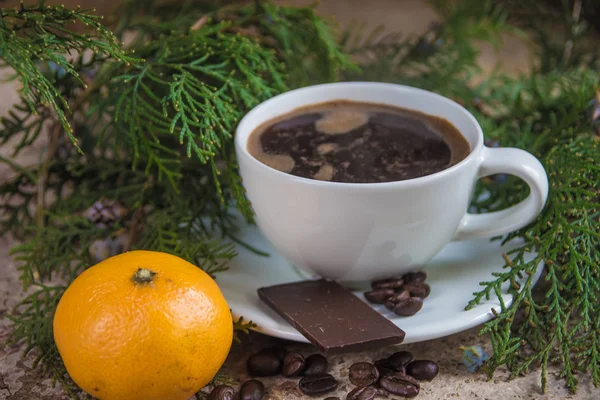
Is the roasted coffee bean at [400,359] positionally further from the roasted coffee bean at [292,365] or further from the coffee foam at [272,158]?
the coffee foam at [272,158]

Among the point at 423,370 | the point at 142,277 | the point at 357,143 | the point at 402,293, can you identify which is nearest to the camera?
the point at 142,277

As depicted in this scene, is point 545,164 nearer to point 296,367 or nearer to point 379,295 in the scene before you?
point 379,295

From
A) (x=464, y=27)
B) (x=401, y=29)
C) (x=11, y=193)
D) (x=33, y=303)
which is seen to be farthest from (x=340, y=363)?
(x=401, y=29)

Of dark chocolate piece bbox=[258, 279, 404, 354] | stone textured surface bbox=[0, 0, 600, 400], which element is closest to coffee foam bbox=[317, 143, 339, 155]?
dark chocolate piece bbox=[258, 279, 404, 354]

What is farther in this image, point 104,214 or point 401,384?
point 104,214

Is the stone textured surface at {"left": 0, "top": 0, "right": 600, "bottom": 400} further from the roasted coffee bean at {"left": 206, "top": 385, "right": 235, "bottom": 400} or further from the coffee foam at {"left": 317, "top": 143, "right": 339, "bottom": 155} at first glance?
the coffee foam at {"left": 317, "top": 143, "right": 339, "bottom": 155}

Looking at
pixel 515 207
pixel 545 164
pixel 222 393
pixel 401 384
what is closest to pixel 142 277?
pixel 222 393
